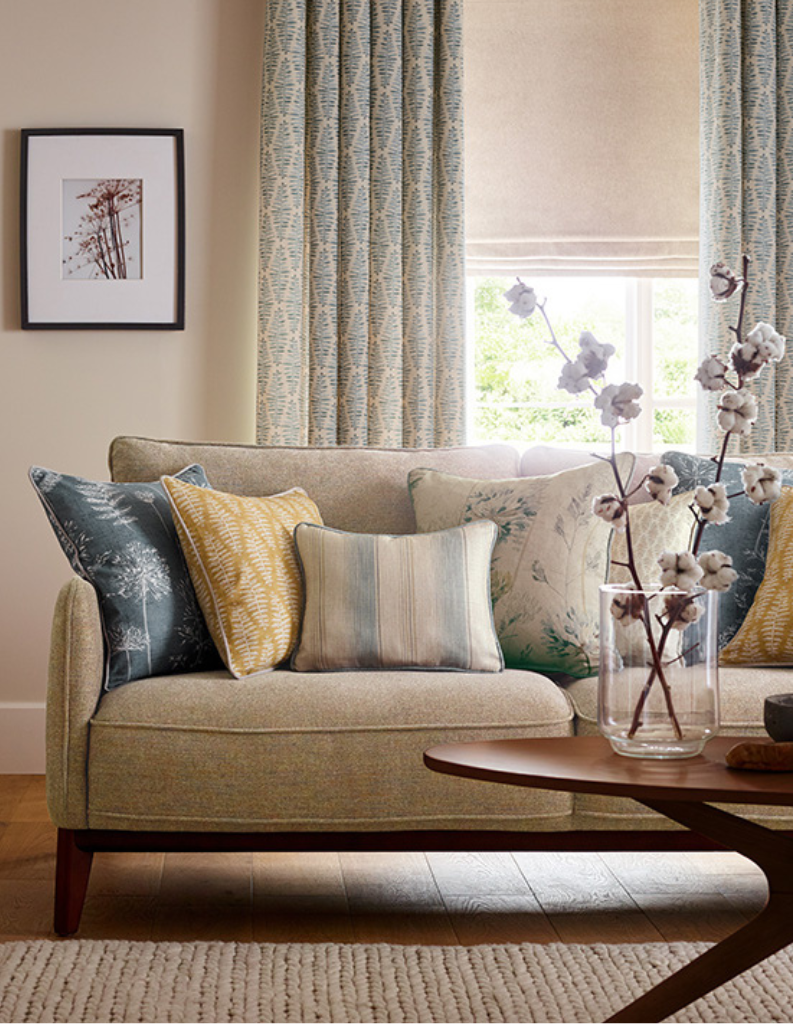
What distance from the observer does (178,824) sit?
6.70ft

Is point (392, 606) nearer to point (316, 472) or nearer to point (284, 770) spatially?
point (284, 770)

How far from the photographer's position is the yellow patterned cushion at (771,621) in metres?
2.42

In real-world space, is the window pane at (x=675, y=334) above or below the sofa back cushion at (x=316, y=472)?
above

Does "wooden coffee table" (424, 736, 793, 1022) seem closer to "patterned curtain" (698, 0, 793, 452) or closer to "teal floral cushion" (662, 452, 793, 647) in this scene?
"teal floral cushion" (662, 452, 793, 647)

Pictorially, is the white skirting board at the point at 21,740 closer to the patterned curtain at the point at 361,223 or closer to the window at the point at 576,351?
the patterned curtain at the point at 361,223

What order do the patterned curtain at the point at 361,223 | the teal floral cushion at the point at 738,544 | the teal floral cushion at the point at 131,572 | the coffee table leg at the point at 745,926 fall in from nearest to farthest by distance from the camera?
1. the coffee table leg at the point at 745,926
2. the teal floral cushion at the point at 131,572
3. the teal floral cushion at the point at 738,544
4. the patterned curtain at the point at 361,223

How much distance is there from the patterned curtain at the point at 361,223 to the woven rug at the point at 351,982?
1937 millimetres

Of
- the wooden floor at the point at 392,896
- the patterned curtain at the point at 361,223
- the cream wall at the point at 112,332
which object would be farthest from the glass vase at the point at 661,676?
the cream wall at the point at 112,332

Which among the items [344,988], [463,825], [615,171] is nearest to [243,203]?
[615,171]

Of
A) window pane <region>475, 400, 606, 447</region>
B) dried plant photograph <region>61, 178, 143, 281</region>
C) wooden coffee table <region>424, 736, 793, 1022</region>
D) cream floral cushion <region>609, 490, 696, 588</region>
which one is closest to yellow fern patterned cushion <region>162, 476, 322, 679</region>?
cream floral cushion <region>609, 490, 696, 588</region>

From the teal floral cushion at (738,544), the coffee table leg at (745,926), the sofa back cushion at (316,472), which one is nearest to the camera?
the coffee table leg at (745,926)

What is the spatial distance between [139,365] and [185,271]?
1.13 feet

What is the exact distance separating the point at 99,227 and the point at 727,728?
2577mm

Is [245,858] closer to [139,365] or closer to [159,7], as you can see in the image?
[139,365]
